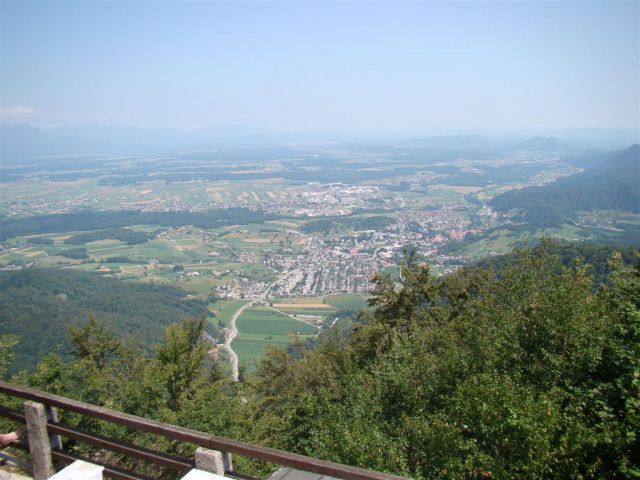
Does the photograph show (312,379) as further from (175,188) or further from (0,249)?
(175,188)

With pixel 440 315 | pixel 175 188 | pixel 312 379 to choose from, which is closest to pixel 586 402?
pixel 440 315

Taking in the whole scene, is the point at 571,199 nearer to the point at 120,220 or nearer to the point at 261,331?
the point at 261,331

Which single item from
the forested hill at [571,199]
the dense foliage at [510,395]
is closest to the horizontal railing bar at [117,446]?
the dense foliage at [510,395]

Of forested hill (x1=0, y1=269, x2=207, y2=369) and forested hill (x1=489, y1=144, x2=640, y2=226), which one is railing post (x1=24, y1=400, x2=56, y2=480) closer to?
forested hill (x1=0, y1=269, x2=207, y2=369)

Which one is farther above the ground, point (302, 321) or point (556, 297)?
point (556, 297)

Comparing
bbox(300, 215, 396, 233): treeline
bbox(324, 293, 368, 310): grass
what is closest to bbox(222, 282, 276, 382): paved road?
bbox(324, 293, 368, 310): grass

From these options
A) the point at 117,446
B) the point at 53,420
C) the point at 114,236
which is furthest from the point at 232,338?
the point at 114,236
